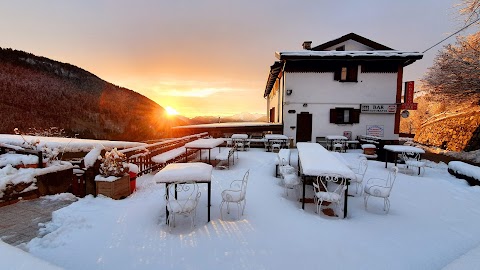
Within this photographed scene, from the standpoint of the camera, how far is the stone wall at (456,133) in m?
18.8

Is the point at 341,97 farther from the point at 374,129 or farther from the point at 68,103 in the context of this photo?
the point at 68,103

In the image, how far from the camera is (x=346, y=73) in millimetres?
16562

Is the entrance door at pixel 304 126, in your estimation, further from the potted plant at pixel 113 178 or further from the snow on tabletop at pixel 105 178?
the snow on tabletop at pixel 105 178

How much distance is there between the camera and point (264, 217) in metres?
5.09

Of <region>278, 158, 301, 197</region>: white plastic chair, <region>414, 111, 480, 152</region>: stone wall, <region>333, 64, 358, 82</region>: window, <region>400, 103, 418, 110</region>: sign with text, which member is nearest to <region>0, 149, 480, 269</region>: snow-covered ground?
<region>278, 158, 301, 197</region>: white plastic chair

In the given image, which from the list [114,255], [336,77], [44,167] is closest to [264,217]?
[114,255]

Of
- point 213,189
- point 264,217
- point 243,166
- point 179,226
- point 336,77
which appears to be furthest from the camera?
point 336,77

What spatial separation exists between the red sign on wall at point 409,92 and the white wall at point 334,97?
73cm

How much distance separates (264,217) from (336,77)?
14172mm

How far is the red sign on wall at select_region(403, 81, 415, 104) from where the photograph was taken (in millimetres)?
16047

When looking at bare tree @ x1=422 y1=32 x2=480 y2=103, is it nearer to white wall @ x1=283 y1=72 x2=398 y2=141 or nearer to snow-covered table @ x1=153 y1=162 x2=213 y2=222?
white wall @ x1=283 y1=72 x2=398 y2=141

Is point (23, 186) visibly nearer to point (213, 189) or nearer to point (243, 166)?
point (213, 189)

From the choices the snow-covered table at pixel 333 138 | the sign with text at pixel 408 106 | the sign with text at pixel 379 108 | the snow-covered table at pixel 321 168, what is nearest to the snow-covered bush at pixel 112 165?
the snow-covered table at pixel 321 168

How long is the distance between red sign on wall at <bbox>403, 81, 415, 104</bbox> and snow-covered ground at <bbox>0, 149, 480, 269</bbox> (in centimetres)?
1193
